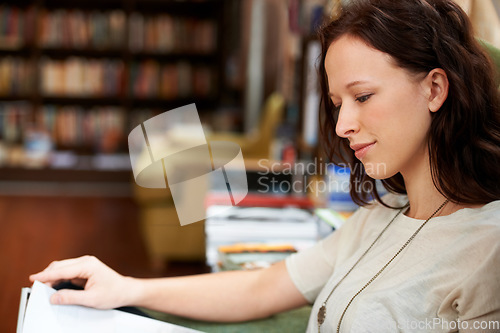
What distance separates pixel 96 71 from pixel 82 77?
0.14 metres

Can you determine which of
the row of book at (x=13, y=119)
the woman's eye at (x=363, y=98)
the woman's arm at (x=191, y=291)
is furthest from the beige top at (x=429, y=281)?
the row of book at (x=13, y=119)

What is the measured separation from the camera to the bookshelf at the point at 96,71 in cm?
519

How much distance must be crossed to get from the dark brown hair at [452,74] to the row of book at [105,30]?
477 cm

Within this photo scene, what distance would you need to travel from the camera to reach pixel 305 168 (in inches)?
92.8

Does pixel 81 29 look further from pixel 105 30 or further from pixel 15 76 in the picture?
pixel 15 76

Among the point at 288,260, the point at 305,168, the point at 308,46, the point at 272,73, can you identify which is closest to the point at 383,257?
the point at 288,260

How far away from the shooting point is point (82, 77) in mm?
5344

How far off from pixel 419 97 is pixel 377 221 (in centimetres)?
28

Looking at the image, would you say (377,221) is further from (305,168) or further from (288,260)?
(305,168)

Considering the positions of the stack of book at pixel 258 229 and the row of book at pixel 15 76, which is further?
the row of book at pixel 15 76

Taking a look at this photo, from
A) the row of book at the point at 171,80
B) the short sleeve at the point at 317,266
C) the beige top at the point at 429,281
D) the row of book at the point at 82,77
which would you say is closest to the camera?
the beige top at the point at 429,281

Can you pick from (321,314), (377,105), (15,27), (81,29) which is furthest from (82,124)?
(377,105)

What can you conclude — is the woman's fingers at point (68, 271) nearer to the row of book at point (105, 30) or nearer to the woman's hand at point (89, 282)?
the woman's hand at point (89, 282)

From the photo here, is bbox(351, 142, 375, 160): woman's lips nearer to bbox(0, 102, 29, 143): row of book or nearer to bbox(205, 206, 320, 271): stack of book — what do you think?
bbox(205, 206, 320, 271): stack of book
